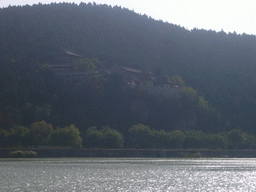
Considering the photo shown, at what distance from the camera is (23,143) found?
65.9 meters

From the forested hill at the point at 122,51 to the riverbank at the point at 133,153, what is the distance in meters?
16.5

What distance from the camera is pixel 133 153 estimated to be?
67188 mm

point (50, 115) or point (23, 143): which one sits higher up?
point (50, 115)

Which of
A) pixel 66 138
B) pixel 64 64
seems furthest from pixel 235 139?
pixel 64 64

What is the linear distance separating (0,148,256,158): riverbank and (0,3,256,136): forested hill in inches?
649

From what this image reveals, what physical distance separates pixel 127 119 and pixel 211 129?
1707 cm

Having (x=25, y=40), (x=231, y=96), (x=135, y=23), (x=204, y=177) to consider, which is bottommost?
(x=204, y=177)

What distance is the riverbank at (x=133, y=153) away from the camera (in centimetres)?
6244

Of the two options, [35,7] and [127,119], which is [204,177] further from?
[35,7]

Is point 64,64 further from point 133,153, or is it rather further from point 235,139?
point 133,153

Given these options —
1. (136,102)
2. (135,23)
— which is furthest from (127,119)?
(135,23)

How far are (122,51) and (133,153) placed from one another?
9560cm

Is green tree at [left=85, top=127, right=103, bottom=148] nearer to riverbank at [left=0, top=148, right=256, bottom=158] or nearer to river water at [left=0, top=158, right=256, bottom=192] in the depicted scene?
riverbank at [left=0, top=148, right=256, bottom=158]

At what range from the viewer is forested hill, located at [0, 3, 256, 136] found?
88.1m
